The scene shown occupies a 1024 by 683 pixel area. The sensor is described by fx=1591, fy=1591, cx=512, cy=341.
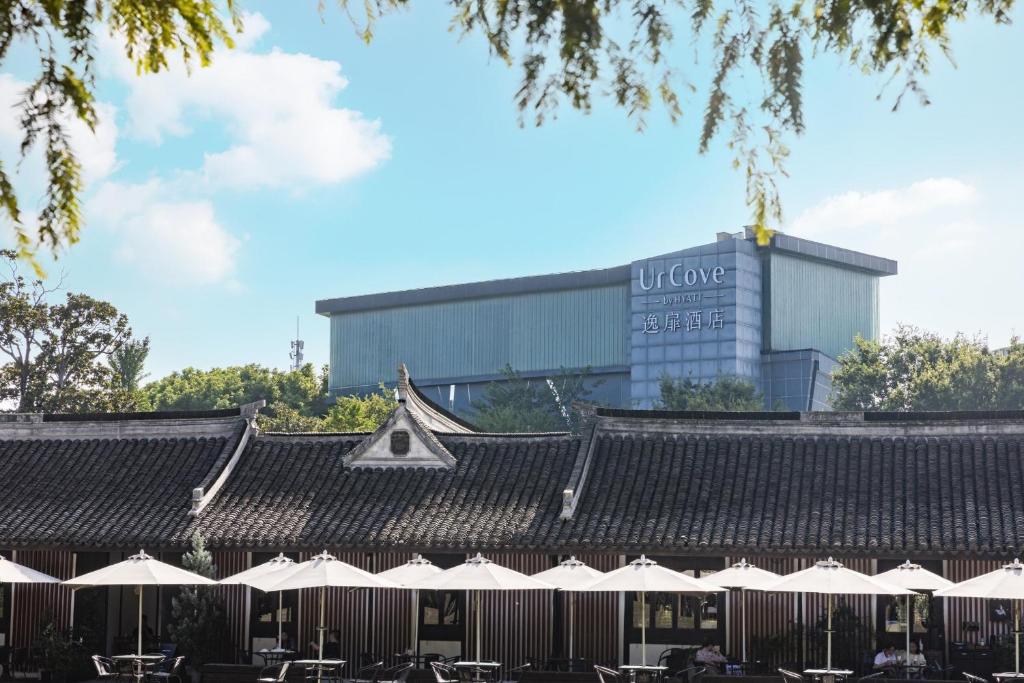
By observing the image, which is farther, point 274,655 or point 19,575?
point 19,575

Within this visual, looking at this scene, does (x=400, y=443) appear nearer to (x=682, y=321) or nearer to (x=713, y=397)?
(x=713, y=397)

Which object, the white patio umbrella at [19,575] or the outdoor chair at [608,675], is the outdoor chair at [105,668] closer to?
the white patio umbrella at [19,575]

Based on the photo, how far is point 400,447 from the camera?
32.0 metres

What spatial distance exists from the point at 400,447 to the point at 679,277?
6286 centimetres

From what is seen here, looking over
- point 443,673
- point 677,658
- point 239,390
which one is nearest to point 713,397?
point 239,390

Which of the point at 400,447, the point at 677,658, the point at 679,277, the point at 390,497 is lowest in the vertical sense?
the point at 677,658

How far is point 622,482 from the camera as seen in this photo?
3052cm

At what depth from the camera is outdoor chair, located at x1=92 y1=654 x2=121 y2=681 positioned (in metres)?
25.4

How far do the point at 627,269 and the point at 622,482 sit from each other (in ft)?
213

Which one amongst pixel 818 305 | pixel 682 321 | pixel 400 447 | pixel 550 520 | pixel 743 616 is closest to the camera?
pixel 743 616

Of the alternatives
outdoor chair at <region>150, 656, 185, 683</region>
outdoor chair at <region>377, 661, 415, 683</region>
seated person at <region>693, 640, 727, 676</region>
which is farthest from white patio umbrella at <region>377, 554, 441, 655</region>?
seated person at <region>693, 640, 727, 676</region>

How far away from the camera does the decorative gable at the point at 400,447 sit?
31.8 meters

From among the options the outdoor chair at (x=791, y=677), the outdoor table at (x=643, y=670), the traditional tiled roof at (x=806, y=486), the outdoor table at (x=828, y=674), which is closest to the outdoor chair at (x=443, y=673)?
the outdoor table at (x=643, y=670)

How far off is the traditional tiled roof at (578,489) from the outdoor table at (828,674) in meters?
2.95
